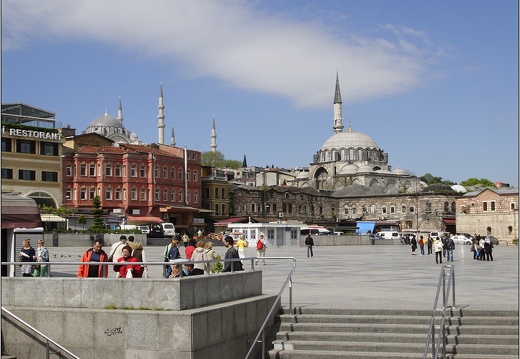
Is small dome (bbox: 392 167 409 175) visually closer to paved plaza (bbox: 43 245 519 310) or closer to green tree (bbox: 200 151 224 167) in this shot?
green tree (bbox: 200 151 224 167)

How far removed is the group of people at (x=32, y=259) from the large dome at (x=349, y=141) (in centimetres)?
13645

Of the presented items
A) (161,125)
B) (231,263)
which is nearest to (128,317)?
(231,263)

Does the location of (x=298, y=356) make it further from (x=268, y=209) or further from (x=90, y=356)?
(x=268, y=209)

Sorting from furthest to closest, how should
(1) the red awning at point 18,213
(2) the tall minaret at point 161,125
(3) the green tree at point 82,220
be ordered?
(2) the tall minaret at point 161,125, (3) the green tree at point 82,220, (1) the red awning at point 18,213

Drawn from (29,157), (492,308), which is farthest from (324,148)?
(492,308)

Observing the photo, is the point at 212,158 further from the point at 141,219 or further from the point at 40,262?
the point at 40,262

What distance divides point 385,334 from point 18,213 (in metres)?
8.07

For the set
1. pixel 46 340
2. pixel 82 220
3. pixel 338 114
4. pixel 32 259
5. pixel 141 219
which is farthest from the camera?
pixel 338 114

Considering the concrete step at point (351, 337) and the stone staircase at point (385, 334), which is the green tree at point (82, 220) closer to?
the stone staircase at point (385, 334)

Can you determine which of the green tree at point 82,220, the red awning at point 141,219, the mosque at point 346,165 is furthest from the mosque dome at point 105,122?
the green tree at point 82,220

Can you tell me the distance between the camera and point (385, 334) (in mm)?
12289

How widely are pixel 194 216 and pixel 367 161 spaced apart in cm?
7493

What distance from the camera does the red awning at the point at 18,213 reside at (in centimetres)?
1548

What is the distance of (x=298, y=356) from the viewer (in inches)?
480
